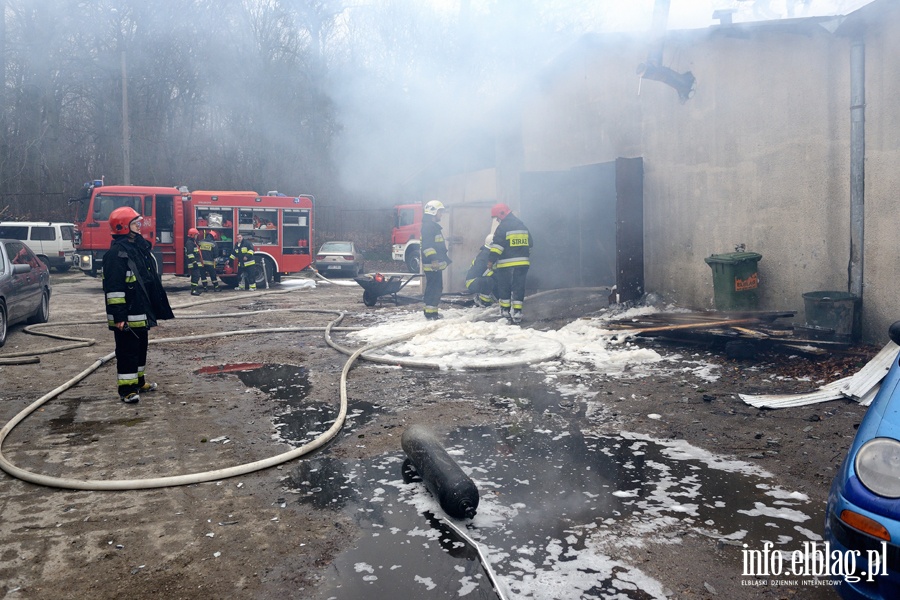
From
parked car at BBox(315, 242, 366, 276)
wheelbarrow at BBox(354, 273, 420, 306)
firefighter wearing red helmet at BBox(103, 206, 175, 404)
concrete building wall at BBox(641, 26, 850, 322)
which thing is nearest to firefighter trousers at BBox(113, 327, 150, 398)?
firefighter wearing red helmet at BBox(103, 206, 175, 404)

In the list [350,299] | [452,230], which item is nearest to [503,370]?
[452,230]

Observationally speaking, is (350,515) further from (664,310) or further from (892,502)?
(664,310)

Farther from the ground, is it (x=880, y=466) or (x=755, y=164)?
(x=755, y=164)

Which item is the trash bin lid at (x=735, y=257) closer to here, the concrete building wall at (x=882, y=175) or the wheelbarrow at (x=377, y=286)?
the concrete building wall at (x=882, y=175)

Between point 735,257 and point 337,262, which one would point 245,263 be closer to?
point 337,262

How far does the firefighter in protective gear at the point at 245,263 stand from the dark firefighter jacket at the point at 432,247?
7180mm

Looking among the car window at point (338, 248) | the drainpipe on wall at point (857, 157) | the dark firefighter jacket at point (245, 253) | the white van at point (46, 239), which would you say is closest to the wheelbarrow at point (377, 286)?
the dark firefighter jacket at point (245, 253)

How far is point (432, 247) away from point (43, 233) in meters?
18.3

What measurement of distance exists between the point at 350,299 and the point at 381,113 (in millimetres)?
6939

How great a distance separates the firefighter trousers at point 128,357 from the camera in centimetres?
548

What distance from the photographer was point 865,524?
2.08 m

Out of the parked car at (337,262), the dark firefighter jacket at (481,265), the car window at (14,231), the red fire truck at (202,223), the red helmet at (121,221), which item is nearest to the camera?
the red helmet at (121,221)

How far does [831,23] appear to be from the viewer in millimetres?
6965

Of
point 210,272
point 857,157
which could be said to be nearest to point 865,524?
point 857,157
